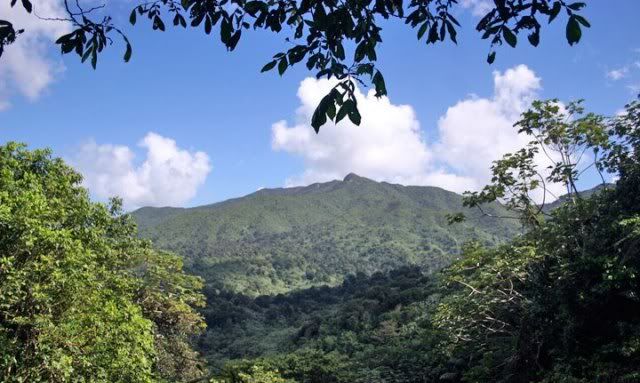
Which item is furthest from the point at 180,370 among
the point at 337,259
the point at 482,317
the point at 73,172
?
the point at 337,259

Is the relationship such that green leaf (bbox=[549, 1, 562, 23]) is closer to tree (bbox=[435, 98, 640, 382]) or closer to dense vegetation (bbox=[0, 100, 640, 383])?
dense vegetation (bbox=[0, 100, 640, 383])

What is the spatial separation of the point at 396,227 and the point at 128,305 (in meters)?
178

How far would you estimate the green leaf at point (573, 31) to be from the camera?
2.48 m

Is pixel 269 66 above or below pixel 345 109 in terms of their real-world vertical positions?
above

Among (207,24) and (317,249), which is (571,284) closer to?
(207,24)

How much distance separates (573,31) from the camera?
249cm

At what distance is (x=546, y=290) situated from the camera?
508 inches

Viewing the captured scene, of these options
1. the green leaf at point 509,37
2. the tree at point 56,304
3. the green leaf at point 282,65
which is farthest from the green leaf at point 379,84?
the tree at point 56,304

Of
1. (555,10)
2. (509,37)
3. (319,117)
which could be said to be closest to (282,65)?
(319,117)

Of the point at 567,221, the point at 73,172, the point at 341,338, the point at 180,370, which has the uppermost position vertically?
the point at 73,172

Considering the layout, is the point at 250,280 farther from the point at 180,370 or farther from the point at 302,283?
the point at 180,370

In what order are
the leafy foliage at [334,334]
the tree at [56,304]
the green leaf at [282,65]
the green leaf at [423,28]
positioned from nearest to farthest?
the green leaf at [282,65], the green leaf at [423,28], the tree at [56,304], the leafy foliage at [334,334]

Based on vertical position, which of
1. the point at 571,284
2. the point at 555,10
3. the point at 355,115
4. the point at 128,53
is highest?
the point at 128,53

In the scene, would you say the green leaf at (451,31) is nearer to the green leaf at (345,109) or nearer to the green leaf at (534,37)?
the green leaf at (534,37)
